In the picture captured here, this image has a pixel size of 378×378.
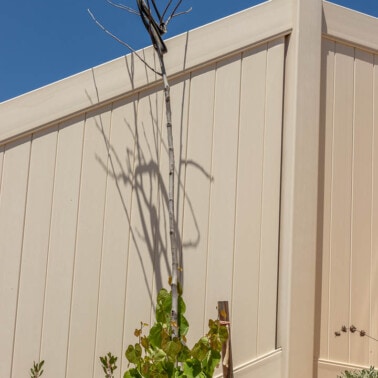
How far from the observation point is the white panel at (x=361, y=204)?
4746mm

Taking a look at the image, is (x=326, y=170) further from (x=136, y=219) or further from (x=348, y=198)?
(x=136, y=219)

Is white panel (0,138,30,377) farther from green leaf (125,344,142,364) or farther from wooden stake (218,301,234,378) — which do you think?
wooden stake (218,301,234,378)

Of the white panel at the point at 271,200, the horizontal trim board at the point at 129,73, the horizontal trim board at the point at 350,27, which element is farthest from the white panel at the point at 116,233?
the horizontal trim board at the point at 350,27

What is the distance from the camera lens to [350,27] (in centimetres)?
493

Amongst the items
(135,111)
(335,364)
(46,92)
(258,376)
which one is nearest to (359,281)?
(335,364)

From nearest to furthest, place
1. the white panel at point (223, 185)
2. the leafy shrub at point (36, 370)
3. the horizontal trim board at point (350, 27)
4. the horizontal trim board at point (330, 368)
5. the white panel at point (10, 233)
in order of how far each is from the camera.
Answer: the leafy shrub at point (36, 370) → the white panel at point (10, 233) → the white panel at point (223, 185) → the horizontal trim board at point (330, 368) → the horizontal trim board at point (350, 27)

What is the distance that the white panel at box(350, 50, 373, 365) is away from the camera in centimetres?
475

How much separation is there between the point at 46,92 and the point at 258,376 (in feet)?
6.06

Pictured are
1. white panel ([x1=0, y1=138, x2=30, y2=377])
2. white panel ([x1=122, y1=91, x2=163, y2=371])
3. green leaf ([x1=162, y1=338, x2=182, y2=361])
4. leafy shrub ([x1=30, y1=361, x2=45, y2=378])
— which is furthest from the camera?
white panel ([x1=122, y1=91, x2=163, y2=371])

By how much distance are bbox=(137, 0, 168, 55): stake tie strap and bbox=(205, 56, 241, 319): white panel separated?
0.35 meters

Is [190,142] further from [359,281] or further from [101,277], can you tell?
[359,281]

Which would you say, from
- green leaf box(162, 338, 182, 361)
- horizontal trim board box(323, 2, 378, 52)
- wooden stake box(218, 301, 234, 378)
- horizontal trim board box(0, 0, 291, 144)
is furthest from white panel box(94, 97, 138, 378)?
horizontal trim board box(323, 2, 378, 52)

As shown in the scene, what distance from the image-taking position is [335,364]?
4602 millimetres

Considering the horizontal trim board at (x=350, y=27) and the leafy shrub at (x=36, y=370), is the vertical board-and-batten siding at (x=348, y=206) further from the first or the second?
the leafy shrub at (x=36, y=370)
